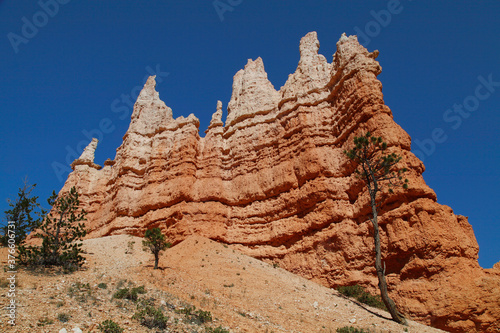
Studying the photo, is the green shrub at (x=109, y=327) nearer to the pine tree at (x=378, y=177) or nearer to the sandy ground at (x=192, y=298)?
the sandy ground at (x=192, y=298)

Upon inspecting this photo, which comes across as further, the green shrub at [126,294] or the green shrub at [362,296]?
the green shrub at [362,296]

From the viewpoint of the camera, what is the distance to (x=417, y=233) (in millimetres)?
19938

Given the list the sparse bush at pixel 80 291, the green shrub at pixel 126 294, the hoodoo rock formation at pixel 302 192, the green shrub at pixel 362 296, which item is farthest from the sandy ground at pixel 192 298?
the hoodoo rock formation at pixel 302 192

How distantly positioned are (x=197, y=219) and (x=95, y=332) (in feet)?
72.8

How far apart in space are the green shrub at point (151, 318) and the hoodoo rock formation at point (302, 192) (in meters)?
14.5

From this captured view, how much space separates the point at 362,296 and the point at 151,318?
14.4m

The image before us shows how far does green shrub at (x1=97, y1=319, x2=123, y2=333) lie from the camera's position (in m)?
9.48

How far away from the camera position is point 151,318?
437 inches

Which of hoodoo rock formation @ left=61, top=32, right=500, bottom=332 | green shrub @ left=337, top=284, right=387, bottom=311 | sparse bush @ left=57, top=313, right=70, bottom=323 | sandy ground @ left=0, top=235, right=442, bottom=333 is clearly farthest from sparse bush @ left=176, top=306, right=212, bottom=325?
hoodoo rock formation @ left=61, top=32, right=500, bottom=332

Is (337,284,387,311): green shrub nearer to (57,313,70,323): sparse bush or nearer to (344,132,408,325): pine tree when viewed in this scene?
(344,132,408,325): pine tree

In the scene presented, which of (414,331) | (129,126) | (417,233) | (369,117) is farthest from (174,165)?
(414,331)

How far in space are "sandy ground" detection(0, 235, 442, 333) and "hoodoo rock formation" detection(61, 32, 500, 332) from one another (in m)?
2.97

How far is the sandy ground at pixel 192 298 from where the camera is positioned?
10.5 meters

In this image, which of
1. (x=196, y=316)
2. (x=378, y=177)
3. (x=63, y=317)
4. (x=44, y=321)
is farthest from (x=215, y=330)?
(x=378, y=177)
